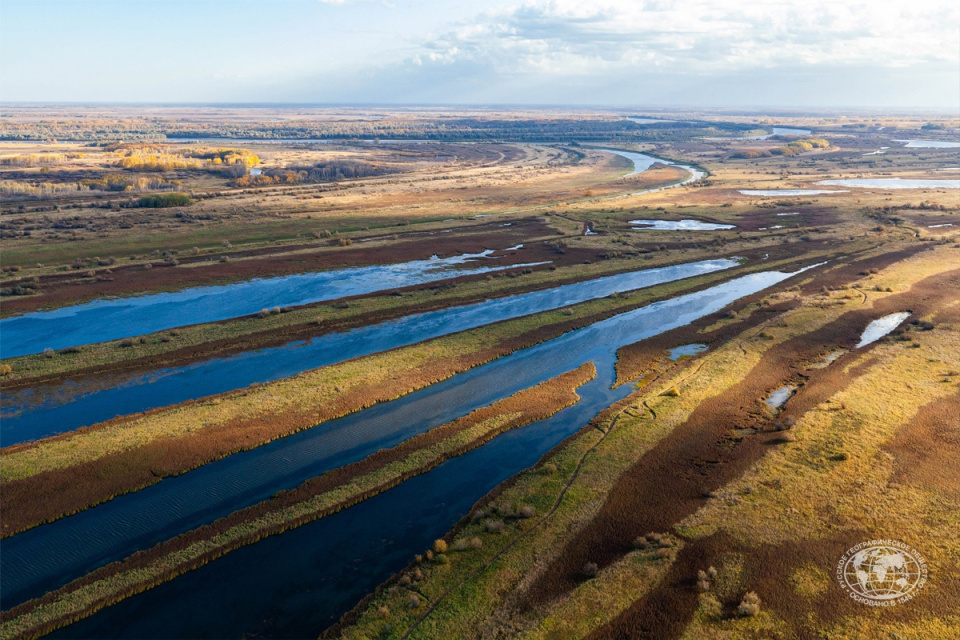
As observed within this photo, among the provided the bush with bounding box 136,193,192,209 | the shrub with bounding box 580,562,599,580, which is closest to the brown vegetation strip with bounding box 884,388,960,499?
the shrub with bounding box 580,562,599,580

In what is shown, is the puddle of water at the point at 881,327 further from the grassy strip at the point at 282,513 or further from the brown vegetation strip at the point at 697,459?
the grassy strip at the point at 282,513

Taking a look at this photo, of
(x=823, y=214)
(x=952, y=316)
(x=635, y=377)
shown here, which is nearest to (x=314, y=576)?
(x=635, y=377)

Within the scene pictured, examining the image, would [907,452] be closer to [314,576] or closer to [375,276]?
[314,576]

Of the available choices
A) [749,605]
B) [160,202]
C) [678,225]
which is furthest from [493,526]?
[160,202]

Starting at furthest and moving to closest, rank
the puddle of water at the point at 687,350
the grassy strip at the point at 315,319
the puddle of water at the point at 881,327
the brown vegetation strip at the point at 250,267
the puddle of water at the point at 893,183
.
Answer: the puddle of water at the point at 893,183 < the brown vegetation strip at the point at 250,267 < the puddle of water at the point at 881,327 < the puddle of water at the point at 687,350 < the grassy strip at the point at 315,319

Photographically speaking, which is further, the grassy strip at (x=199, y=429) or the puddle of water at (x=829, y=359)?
the puddle of water at (x=829, y=359)

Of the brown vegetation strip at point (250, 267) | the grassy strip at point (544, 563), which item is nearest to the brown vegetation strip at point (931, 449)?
the grassy strip at point (544, 563)

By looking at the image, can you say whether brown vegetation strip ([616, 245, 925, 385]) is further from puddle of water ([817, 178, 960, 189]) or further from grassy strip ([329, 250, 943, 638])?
puddle of water ([817, 178, 960, 189])
